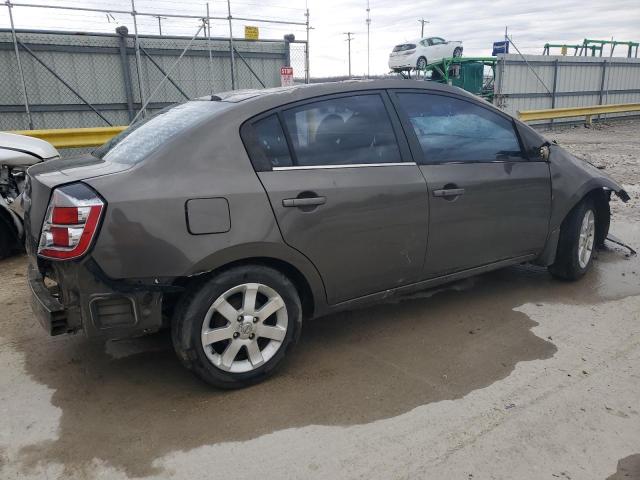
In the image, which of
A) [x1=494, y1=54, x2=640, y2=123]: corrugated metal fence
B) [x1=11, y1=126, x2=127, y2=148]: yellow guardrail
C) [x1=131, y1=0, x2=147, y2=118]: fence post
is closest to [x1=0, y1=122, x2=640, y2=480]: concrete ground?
[x1=11, y1=126, x2=127, y2=148]: yellow guardrail

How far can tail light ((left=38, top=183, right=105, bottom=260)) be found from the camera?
2629 millimetres

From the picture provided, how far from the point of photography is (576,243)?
14.9 ft

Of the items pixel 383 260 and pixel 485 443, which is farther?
pixel 383 260

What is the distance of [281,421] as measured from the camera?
2812 millimetres

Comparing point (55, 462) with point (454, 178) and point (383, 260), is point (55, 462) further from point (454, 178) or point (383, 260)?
point (454, 178)

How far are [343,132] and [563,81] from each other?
65.0ft

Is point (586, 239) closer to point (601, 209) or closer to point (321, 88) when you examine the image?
point (601, 209)

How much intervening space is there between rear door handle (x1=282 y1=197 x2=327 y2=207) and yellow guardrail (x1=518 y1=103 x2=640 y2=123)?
14503 mm

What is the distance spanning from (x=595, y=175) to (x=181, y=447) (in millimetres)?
3839

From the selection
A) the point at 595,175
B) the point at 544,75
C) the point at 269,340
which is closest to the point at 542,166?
the point at 595,175

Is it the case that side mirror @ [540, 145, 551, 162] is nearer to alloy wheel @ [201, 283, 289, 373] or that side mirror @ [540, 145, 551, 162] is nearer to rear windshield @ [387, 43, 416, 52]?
alloy wheel @ [201, 283, 289, 373]

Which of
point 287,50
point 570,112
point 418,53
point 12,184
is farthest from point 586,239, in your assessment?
point 418,53

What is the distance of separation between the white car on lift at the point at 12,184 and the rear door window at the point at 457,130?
12.8 feet

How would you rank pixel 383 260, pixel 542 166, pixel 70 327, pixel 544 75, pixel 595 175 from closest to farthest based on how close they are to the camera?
pixel 70 327
pixel 383 260
pixel 542 166
pixel 595 175
pixel 544 75
